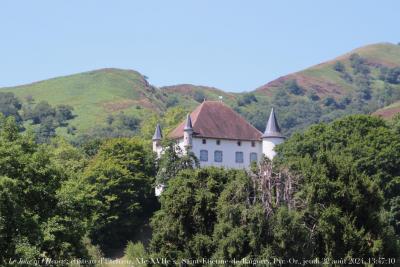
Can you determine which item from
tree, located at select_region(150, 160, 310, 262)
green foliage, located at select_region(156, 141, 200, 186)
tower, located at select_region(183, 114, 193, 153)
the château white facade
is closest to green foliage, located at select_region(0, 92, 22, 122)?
the château white facade

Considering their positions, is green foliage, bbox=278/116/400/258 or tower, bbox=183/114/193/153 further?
tower, bbox=183/114/193/153

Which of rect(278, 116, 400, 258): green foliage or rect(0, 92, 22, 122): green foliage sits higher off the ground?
rect(0, 92, 22, 122): green foliage

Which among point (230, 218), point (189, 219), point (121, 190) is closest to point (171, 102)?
point (121, 190)

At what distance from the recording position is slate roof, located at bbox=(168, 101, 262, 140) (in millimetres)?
79438

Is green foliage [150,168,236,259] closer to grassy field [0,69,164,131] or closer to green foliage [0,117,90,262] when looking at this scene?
green foliage [0,117,90,262]

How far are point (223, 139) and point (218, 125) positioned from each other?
188 cm

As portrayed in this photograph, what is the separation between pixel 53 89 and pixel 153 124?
7001cm

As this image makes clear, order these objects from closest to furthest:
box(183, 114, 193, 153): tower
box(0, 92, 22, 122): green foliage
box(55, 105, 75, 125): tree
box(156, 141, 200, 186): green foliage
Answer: box(156, 141, 200, 186): green foliage → box(183, 114, 193, 153): tower → box(55, 105, 75, 125): tree → box(0, 92, 22, 122): green foliage

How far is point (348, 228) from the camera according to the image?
153 ft

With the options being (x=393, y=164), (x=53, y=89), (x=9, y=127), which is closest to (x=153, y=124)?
(x=393, y=164)

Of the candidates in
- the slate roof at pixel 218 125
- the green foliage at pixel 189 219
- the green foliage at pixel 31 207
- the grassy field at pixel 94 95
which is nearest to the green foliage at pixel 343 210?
the green foliage at pixel 189 219

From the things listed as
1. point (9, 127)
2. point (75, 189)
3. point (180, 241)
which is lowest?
point (180, 241)

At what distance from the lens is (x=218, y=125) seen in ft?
265

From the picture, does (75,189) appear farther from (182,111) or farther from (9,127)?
(182,111)
